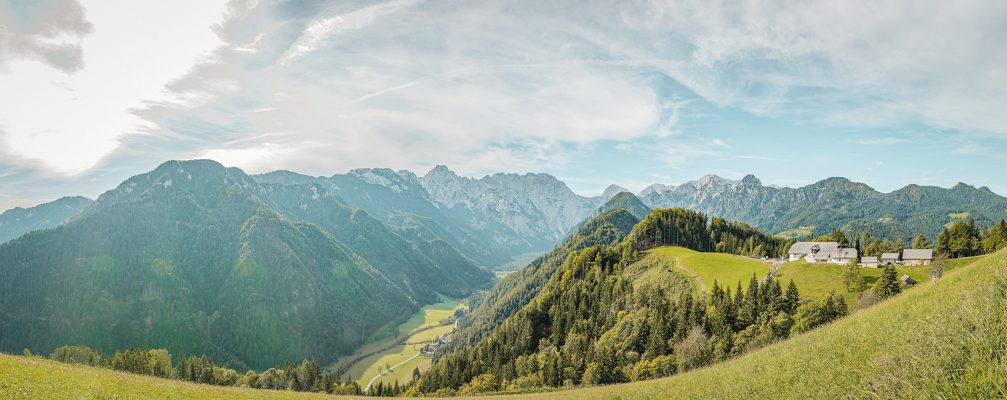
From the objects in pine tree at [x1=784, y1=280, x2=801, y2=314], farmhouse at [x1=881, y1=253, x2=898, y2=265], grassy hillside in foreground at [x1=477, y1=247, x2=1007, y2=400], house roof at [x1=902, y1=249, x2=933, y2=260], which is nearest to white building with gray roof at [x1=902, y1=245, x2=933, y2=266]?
house roof at [x1=902, y1=249, x2=933, y2=260]

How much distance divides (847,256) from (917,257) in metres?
14.7

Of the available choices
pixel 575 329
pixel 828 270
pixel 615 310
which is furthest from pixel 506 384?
pixel 828 270

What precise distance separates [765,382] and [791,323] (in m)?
54.6

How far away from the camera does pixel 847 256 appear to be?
10556cm

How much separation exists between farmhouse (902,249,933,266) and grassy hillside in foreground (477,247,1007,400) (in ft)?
298

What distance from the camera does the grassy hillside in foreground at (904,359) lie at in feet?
42.9

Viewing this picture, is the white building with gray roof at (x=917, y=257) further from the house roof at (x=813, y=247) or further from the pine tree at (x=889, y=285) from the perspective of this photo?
the pine tree at (x=889, y=285)

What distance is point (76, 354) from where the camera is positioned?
5797 inches

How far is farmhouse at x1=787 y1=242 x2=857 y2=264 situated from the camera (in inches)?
4139

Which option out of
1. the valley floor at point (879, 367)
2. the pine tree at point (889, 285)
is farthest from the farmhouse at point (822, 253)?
the valley floor at point (879, 367)

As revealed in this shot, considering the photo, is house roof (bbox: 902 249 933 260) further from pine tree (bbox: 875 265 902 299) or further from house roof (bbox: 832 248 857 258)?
pine tree (bbox: 875 265 902 299)

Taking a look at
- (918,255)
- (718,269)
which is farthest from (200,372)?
(918,255)

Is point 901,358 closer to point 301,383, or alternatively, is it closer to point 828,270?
point 828,270

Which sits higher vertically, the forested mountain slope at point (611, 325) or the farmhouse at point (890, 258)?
the farmhouse at point (890, 258)
